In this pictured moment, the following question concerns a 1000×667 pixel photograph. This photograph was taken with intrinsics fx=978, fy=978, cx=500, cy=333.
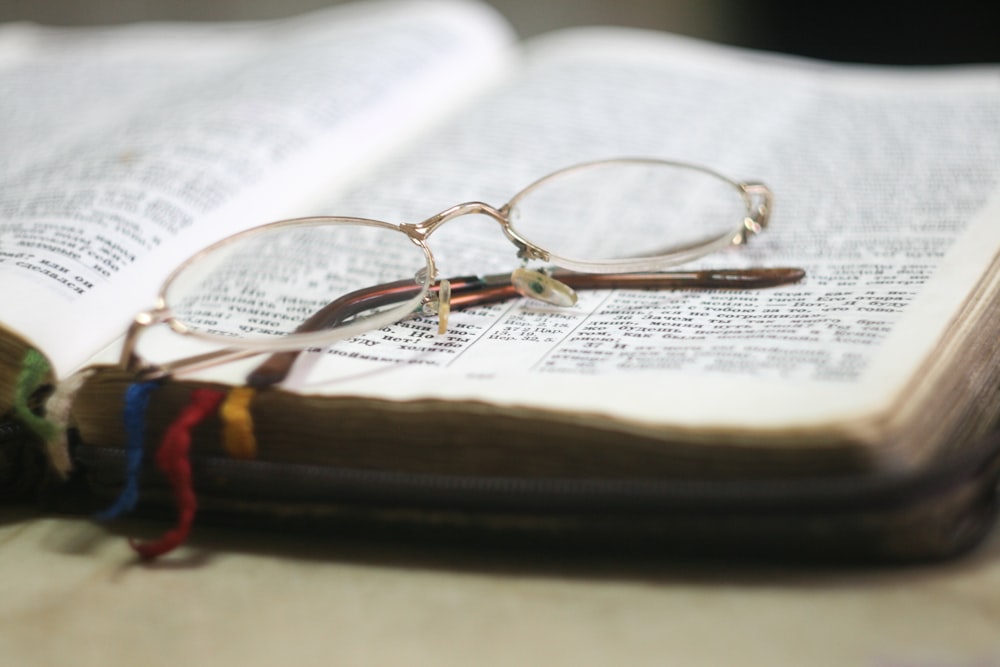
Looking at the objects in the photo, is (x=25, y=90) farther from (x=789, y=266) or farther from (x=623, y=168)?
(x=789, y=266)

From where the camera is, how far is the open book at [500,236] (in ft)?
1.42

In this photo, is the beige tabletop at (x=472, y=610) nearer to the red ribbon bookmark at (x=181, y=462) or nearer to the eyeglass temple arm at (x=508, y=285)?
the red ribbon bookmark at (x=181, y=462)

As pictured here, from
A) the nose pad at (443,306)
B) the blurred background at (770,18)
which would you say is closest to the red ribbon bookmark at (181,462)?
the nose pad at (443,306)

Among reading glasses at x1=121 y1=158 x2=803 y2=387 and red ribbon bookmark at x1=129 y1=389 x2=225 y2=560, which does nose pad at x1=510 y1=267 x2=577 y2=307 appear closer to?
reading glasses at x1=121 y1=158 x2=803 y2=387

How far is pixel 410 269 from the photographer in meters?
0.64

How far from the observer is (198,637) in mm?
425

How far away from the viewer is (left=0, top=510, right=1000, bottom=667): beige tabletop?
39 centimetres

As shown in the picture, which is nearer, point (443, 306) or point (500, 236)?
point (443, 306)

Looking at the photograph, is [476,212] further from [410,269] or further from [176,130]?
[176,130]

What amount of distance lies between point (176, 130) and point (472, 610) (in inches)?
21.0

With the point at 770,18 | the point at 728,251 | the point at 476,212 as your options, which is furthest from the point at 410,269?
the point at 770,18

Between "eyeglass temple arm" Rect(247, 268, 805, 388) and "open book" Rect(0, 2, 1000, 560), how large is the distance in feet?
0.03

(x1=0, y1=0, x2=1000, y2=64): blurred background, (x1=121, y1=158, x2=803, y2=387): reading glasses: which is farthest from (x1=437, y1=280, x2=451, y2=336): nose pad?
(x1=0, y1=0, x2=1000, y2=64): blurred background

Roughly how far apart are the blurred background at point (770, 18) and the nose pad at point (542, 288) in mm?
1337
